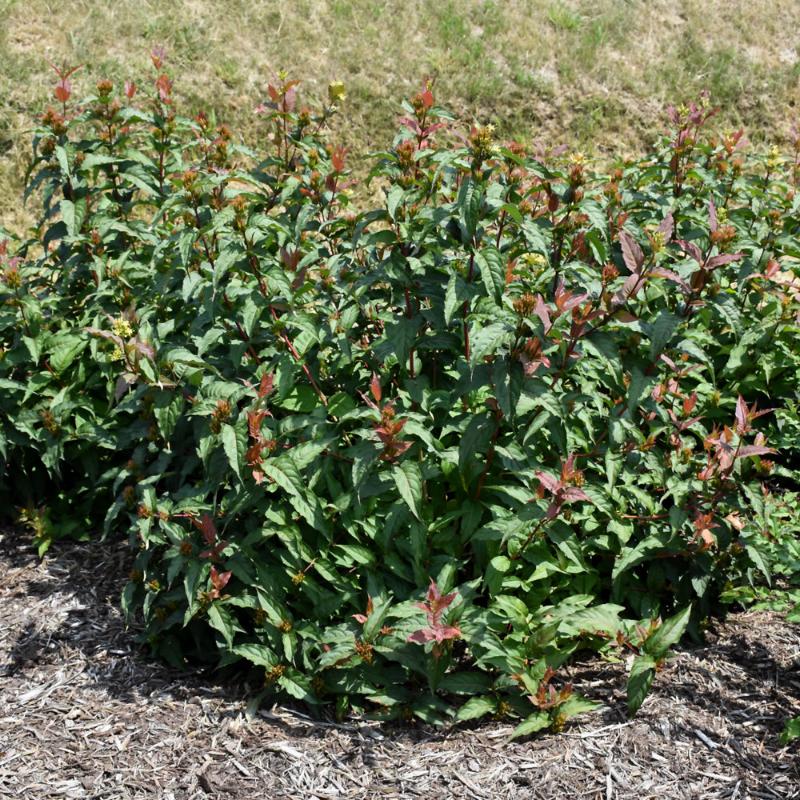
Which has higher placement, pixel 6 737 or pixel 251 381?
pixel 251 381

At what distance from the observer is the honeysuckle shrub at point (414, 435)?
305cm

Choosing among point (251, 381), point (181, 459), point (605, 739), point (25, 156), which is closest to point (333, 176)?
point (251, 381)

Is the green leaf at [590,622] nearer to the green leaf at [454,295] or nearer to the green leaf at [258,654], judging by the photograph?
the green leaf at [258,654]

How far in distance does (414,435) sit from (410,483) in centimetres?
33

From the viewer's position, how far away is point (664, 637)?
307 centimetres

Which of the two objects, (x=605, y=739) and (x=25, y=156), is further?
(x=25, y=156)

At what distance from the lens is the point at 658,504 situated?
3.40m

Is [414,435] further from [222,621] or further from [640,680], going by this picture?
[640,680]

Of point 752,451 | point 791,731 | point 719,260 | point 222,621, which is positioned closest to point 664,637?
point 791,731

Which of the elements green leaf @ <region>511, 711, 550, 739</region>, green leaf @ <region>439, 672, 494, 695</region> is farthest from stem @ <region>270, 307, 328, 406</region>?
green leaf @ <region>511, 711, 550, 739</region>

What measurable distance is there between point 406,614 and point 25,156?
6736mm

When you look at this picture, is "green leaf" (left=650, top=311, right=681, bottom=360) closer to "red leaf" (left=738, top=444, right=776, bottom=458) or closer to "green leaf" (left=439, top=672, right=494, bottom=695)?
"red leaf" (left=738, top=444, right=776, bottom=458)

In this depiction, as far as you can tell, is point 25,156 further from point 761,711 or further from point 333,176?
point 761,711

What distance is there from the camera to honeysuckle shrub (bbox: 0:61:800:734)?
305 centimetres
